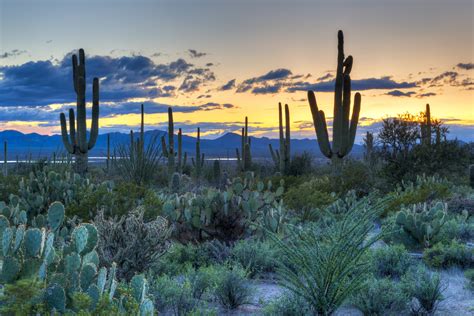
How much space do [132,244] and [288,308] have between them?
2171 millimetres

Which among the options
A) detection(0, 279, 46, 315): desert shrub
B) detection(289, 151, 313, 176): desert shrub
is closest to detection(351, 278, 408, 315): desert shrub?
detection(0, 279, 46, 315): desert shrub

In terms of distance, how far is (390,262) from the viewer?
328 inches

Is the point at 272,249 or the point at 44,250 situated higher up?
the point at 44,250

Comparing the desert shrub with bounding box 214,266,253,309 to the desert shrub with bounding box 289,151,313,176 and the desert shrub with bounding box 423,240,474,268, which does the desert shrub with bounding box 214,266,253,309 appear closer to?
the desert shrub with bounding box 423,240,474,268

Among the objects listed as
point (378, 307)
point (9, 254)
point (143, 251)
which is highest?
point (9, 254)

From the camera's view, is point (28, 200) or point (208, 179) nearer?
point (28, 200)

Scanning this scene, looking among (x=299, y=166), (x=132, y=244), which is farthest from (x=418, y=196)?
(x=299, y=166)

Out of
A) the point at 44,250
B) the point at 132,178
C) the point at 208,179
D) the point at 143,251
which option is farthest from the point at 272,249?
the point at 208,179

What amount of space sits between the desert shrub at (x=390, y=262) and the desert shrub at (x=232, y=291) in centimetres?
224

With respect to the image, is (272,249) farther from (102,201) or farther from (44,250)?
(44,250)

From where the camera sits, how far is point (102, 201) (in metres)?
10.4

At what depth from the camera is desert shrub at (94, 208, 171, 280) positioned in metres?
7.05

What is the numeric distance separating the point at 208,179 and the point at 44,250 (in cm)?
2779

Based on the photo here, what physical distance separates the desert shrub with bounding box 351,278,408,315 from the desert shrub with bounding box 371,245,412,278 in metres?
1.57
